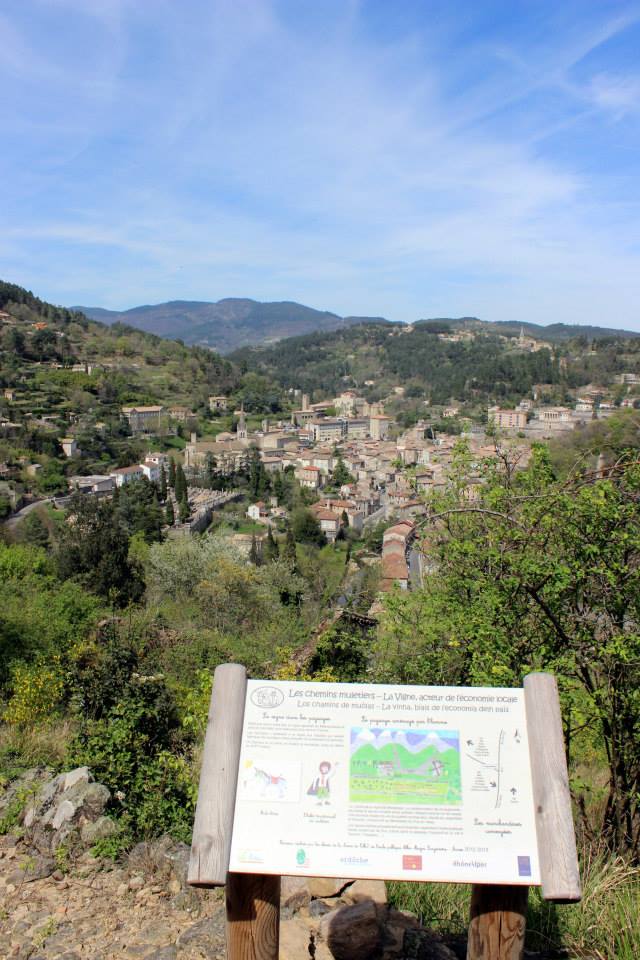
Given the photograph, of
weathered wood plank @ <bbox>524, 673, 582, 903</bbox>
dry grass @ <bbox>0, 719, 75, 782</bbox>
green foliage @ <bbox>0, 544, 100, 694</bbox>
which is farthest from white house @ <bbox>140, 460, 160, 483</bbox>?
weathered wood plank @ <bbox>524, 673, 582, 903</bbox>

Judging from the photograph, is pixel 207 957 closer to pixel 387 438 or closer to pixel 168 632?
pixel 168 632

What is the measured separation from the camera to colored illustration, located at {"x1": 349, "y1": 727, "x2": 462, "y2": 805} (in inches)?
73.4

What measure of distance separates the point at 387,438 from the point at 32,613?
6463 centimetres

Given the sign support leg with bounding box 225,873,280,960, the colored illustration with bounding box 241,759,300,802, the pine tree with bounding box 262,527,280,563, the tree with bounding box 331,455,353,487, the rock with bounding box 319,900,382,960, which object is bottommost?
the tree with bounding box 331,455,353,487

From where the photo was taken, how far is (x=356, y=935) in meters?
2.44

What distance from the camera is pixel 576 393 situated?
73.9 m

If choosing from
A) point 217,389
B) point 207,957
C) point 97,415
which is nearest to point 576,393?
point 217,389

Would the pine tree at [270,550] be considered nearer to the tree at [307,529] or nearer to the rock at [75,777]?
the tree at [307,529]

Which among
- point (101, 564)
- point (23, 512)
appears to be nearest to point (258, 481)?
point (23, 512)

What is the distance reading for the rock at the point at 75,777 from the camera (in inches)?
144

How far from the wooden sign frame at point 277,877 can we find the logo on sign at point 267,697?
54 millimetres

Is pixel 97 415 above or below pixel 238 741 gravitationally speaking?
below

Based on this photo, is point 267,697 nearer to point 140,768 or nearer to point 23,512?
point 140,768

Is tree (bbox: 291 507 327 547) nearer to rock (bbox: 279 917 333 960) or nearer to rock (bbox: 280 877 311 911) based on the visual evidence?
rock (bbox: 280 877 311 911)
